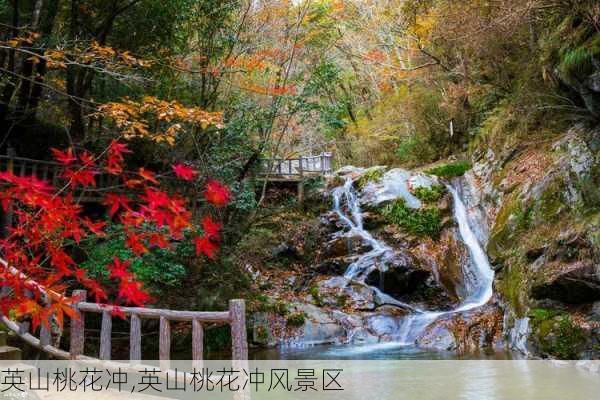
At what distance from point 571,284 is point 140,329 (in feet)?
20.6

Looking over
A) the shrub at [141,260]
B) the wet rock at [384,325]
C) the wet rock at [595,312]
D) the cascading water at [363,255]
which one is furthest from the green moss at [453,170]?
the shrub at [141,260]

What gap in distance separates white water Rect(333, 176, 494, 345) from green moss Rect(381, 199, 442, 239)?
604 mm

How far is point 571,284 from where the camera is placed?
7.60 meters

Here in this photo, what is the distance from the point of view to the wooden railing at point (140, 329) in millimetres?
3920

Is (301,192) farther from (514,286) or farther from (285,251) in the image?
(514,286)

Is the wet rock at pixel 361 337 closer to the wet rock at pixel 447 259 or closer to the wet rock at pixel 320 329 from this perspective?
the wet rock at pixel 320 329

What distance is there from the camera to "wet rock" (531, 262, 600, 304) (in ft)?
24.3

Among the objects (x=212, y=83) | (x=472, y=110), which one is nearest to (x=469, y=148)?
(x=472, y=110)

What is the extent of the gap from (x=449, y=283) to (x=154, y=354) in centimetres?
652

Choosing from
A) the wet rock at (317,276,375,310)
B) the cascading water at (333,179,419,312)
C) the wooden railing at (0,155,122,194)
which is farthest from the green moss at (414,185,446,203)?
the wooden railing at (0,155,122,194)

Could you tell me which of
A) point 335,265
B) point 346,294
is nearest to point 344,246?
point 335,265

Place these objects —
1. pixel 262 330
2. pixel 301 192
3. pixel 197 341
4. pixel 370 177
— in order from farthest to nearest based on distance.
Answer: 1. pixel 301 192
2. pixel 370 177
3. pixel 262 330
4. pixel 197 341

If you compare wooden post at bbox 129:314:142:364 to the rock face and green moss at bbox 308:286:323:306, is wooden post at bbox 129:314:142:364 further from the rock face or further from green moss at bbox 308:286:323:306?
green moss at bbox 308:286:323:306

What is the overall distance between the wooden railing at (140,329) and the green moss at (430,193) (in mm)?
10131
